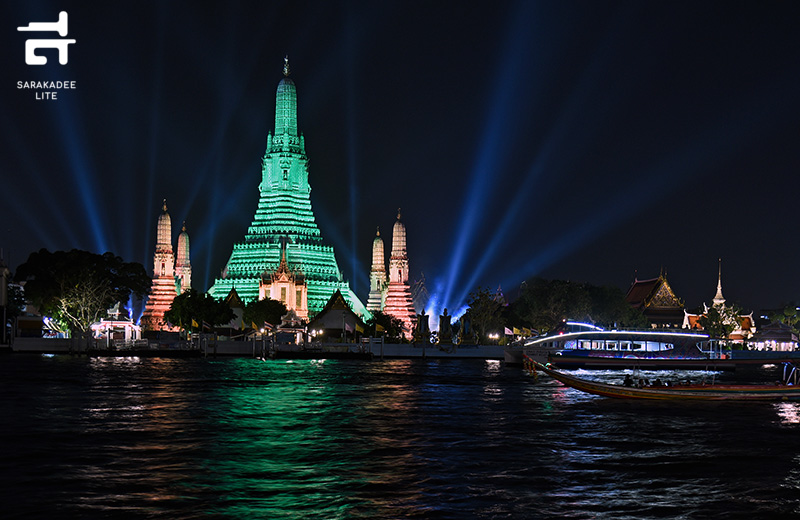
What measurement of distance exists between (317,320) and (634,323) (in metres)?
50.5

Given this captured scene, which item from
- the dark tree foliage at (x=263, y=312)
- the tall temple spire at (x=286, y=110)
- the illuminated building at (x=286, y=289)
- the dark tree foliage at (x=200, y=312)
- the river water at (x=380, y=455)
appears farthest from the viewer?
the tall temple spire at (x=286, y=110)

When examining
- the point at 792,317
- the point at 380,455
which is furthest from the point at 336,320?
the point at 380,455

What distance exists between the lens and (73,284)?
348ft

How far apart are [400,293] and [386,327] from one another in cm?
1652

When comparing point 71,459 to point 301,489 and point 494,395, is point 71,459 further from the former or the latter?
point 494,395

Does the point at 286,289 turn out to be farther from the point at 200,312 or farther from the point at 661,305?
the point at 661,305

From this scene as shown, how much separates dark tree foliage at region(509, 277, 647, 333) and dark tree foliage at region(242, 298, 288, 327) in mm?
35662

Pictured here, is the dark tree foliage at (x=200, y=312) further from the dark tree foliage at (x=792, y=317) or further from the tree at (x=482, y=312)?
the dark tree foliage at (x=792, y=317)

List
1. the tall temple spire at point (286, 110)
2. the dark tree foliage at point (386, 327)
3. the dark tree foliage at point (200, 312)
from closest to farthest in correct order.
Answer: the dark tree foliage at point (200, 312) < the dark tree foliage at point (386, 327) < the tall temple spire at point (286, 110)

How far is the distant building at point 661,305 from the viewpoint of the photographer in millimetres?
171125

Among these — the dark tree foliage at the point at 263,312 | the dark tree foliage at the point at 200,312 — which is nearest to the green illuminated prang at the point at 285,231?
the dark tree foliage at the point at 263,312

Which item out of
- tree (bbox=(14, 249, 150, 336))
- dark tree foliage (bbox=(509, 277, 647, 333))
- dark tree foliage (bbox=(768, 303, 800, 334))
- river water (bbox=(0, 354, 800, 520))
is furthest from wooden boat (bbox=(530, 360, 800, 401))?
dark tree foliage (bbox=(768, 303, 800, 334))

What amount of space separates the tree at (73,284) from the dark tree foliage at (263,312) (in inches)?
840

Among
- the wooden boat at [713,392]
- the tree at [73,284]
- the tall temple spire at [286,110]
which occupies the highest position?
the tall temple spire at [286,110]
